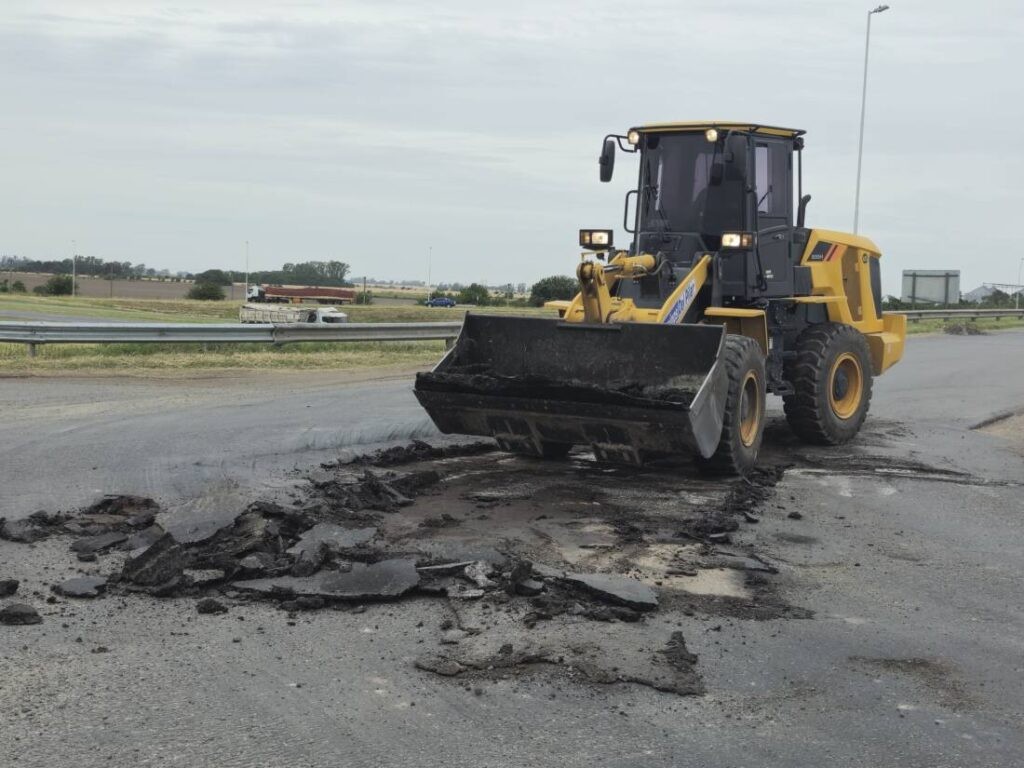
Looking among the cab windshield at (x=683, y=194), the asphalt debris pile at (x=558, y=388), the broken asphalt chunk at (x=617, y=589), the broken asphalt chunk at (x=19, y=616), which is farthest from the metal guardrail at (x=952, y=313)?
the broken asphalt chunk at (x=19, y=616)

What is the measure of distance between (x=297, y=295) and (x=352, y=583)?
65766 millimetres

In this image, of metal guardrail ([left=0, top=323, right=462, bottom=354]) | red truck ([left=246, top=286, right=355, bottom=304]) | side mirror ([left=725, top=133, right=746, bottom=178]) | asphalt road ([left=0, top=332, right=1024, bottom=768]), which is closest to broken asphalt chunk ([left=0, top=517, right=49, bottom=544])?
asphalt road ([left=0, top=332, right=1024, bottom=768])

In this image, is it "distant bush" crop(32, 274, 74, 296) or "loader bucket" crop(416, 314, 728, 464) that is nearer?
"loader bucket" crop(416, 314, 728, 464)

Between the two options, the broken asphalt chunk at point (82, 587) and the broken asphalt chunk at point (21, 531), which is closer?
the broken asphalt chunk at point (82, 587)

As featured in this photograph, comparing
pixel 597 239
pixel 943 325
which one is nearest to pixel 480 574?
pixel 597 239

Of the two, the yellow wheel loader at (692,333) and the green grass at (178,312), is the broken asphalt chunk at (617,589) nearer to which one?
the yellow wheel loader at (692,333)

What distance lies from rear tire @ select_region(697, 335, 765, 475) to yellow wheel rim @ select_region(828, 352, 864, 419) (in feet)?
6.76

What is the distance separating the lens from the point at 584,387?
851cm

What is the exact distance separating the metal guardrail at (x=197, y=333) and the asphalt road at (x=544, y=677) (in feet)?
31.7

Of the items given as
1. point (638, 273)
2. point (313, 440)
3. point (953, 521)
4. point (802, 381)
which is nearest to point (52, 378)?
point (313, 440)

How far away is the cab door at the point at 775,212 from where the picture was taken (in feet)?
35.5

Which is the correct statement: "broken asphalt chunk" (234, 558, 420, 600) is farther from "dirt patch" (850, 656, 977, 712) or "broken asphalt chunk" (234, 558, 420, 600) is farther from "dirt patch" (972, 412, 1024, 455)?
"dirt patch" (972, 412, 1024, 455)

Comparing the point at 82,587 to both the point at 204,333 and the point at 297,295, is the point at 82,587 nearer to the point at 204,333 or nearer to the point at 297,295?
the point at 204,333

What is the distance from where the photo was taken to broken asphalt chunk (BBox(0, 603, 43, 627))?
5234 millimetres
